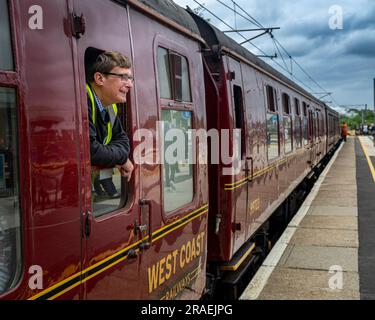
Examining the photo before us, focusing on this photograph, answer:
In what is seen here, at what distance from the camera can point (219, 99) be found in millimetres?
5309

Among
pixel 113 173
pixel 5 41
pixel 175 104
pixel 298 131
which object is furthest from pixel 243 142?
pixel 298 131

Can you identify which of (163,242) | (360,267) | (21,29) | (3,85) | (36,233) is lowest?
(360,267)

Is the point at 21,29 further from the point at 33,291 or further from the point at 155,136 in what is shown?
the point at 155,136

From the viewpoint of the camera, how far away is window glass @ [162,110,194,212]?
3.72m

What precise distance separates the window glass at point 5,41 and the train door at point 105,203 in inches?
18.3

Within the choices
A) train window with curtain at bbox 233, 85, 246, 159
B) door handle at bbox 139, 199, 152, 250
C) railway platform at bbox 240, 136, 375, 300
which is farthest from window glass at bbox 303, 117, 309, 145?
door handle at bbox 139, 199, 152, 250

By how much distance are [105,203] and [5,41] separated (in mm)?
1121

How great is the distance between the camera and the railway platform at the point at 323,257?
5.82m

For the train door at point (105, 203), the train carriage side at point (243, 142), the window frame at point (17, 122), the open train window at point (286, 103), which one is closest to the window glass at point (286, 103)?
the open train window at point (286, 103)

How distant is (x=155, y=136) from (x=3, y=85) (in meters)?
1.53

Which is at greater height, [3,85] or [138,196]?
[3,85]

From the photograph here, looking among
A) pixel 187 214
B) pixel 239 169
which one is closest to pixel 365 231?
pixel 239 169

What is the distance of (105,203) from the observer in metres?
2.86

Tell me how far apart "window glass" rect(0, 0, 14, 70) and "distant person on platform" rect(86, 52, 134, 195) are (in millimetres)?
634
